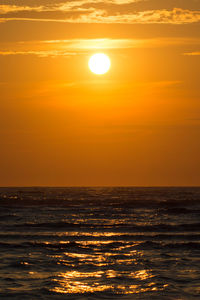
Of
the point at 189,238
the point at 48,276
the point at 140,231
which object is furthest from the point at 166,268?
the point at 140,231

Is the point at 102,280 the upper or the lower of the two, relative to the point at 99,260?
→ lower

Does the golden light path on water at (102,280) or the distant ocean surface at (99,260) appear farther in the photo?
the golden light path on water at (102,280)

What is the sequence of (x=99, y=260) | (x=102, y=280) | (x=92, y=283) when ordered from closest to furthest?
(x=92, y=283), (x=102, y=280), (x=99, y=260)

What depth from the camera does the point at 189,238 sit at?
31359mm

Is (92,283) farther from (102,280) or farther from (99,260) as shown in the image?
(99,260)

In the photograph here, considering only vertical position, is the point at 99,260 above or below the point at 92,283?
above

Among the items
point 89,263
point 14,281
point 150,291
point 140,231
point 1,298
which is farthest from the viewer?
point 140,231

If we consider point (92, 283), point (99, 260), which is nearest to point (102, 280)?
point (92, 283)

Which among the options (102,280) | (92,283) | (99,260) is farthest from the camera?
(99,260)

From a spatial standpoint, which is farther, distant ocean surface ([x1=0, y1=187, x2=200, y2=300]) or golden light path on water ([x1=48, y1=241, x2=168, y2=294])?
golden light path on water ([x1=48, y1=241, x2=168, y2=294])

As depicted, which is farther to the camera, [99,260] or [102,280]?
Result: [99,260]

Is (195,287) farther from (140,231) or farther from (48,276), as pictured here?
(140,231)

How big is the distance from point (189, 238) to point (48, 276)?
14.8 meters

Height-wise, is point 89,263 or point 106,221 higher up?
point 106,221
